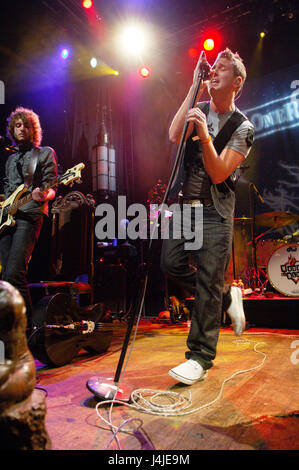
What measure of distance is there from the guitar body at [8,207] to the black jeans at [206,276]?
5.00 feet

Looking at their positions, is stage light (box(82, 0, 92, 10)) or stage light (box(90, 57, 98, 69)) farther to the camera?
stage light (box(90, 57, 98, 69))

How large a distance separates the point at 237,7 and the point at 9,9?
164 inches

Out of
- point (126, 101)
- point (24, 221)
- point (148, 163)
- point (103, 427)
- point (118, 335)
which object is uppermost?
point (126, 101)

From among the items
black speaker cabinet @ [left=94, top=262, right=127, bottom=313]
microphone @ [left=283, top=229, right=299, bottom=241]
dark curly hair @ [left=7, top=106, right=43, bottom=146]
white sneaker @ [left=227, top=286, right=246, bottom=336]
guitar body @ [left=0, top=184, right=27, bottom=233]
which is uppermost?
A: dark curly hair @ [left=7, top=106, right=43, bottom=146]

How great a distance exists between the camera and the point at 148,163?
7.55 m

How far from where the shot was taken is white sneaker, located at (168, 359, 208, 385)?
64.7 inches

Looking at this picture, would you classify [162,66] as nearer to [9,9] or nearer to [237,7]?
[237,7]

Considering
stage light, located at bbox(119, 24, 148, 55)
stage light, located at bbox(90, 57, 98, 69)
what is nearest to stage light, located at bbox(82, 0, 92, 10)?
stage light, located at bbox(119, 24, 148, 55)

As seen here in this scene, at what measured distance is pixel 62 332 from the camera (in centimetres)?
226

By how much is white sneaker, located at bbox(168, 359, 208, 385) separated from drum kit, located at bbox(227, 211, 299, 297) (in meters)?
2.82

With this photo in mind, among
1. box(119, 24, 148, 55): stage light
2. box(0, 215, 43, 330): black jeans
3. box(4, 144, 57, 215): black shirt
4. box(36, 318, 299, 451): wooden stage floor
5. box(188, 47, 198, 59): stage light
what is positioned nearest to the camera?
box(36, 318, 299, 451): wooden stage floor

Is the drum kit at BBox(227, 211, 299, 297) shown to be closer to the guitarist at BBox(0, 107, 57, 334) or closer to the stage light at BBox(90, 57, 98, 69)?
the guitarist at BBox(0, 107, 57, 334)
